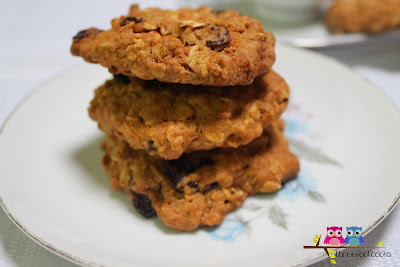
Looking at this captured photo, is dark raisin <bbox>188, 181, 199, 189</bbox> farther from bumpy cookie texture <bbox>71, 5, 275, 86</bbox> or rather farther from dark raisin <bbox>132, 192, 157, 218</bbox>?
bumpy cookie texture <bbox>71, 5, 275, 86</bbox>

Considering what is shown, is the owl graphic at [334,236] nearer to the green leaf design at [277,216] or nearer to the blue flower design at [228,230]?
the green leaf design at [277,216]

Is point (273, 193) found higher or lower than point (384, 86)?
higher

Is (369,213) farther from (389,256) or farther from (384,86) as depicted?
(384,86)

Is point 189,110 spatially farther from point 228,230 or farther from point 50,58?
point 50,58

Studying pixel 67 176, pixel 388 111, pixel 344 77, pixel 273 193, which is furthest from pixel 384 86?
pixel 67 176

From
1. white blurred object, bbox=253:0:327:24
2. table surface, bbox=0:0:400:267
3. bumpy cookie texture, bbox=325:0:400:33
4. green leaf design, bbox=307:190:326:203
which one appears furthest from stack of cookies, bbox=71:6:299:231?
white blurred object, bbox=253:0:327:24

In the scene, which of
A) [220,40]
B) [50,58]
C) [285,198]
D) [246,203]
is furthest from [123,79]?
[50,58]
